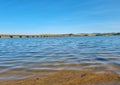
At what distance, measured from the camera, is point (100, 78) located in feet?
28.7

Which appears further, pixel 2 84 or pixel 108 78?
pixel 108 78

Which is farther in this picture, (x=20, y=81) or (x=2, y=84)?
(x=20, y=81)

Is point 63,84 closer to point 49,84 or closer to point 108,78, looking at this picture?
point 49,84

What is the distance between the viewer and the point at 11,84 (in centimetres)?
799

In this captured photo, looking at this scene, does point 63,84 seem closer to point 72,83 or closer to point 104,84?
point 72,83

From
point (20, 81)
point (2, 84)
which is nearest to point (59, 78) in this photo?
point (20, 81)

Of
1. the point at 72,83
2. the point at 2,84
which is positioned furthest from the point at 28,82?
the point at 72,83

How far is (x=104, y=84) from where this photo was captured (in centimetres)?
763

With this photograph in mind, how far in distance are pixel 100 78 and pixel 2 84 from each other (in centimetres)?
404

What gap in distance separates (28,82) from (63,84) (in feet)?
4.78

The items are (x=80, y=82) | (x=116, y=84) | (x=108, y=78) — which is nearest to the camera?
(x=116, y=84)

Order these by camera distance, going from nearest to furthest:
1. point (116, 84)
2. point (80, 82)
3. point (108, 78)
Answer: point (116, 84) → point (80, 82) → point (108, 78)

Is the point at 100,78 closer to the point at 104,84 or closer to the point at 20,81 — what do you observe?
the point at 104,84

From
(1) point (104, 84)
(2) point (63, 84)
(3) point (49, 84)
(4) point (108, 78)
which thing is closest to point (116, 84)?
(1) point (104, 84)
